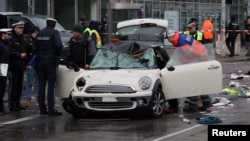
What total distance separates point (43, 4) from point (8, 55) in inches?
684

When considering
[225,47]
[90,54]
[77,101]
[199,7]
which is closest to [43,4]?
[225,47]

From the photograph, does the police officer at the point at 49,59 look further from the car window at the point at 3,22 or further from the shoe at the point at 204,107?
the car window at the point at 3,22

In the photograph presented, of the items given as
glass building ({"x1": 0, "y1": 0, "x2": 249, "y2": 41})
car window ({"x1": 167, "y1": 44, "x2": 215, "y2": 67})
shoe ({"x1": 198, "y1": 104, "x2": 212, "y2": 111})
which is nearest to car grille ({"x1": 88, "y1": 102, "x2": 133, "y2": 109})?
car window ({"x1": 167, "y1": 44, "x2": 215, "y2": 67})

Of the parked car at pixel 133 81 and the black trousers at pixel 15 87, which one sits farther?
the black trousers at pixel 15 87

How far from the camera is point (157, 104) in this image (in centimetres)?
1144

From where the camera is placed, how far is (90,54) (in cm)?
1300

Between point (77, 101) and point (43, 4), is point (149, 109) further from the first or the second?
point (43, 4)

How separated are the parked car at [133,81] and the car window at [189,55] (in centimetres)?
4

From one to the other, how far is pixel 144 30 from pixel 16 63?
7.24m

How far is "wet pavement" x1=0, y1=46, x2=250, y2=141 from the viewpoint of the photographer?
31.5ft

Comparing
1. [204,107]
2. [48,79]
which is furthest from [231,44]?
[48,79]

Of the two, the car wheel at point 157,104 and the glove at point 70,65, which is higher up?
the glove at point 70,65

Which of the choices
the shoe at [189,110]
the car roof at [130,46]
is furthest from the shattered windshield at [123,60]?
the shoe at [189,110]

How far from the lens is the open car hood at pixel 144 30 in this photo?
19.0m
